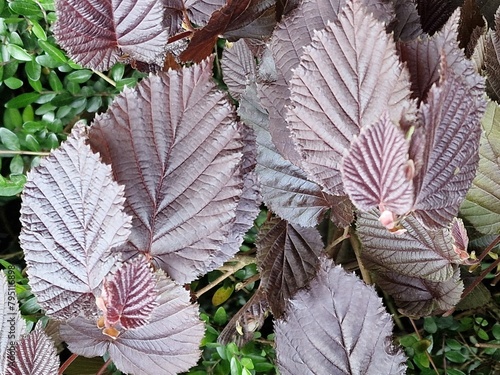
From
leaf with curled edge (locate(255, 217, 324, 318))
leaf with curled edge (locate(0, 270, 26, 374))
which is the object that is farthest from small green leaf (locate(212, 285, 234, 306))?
leaf with curled edge (locate(0, 270, 26, 374))

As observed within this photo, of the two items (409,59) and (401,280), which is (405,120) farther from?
(401,280)

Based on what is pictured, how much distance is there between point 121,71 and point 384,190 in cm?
55

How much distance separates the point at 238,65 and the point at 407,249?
31 centimetres

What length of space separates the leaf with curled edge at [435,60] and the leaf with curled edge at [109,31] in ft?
0.76

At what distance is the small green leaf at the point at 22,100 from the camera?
0.83 metres

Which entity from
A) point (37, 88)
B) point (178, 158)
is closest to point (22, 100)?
point (37, 88)

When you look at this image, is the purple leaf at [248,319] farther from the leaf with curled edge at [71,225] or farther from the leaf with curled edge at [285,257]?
the leaf with curled edge at [71,225]

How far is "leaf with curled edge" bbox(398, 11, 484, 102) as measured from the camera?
1.37 feet

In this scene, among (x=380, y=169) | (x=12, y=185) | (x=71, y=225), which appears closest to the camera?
(x=380, y=169)

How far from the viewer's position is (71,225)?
1.61ft

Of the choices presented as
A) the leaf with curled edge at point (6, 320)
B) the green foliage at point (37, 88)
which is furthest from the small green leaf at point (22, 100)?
the leaf with curled edge at point (6, 320)

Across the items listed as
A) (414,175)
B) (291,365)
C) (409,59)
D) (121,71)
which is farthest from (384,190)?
(121,71)

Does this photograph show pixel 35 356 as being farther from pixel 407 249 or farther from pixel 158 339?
pixel 407 249

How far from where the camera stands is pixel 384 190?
389 millimetres
